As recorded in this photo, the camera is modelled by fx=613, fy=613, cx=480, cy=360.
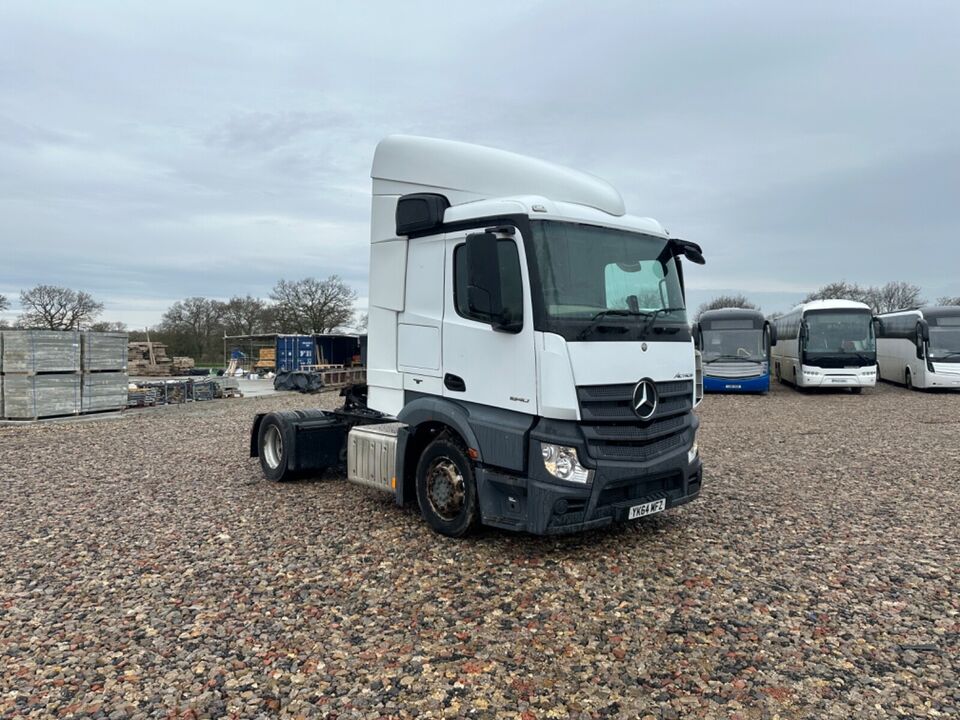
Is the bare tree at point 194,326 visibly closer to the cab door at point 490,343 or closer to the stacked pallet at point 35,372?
the stacked pallet at point 35,372

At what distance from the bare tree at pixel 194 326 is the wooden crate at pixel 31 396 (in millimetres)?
35373

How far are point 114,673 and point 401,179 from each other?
4566 millimetres

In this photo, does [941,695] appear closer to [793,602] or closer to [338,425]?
[793,602]

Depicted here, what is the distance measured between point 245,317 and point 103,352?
39.5 meters

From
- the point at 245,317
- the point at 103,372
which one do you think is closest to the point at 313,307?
the point at 245,317

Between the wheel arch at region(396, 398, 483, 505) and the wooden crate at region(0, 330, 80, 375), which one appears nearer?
the wheel arch at region(396, 398, 483, 505)

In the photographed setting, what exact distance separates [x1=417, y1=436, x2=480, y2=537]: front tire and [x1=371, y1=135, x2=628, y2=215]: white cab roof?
7.57ft

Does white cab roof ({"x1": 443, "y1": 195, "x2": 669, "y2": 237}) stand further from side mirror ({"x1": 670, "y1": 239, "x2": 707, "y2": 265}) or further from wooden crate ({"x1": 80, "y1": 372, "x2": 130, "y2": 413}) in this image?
wooden crate ({"x1": 80, "y1": 372, "x2": 130, "y2": 413})

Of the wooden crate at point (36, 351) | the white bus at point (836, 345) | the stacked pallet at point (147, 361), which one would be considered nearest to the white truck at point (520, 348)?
the wooden crate at point (36, 351)

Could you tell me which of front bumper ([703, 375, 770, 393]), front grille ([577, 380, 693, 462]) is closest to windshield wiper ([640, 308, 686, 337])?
front grille ([577, 380, 693, 462])

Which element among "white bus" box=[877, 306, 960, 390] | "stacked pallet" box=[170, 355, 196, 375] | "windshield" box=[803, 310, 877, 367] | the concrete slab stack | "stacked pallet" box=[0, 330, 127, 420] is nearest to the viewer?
"stacked pallet" box=[0, 330, 127, 420]

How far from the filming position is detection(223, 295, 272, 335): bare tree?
5172cm

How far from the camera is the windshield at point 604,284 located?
187 inches

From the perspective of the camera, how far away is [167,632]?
3.88 meters
